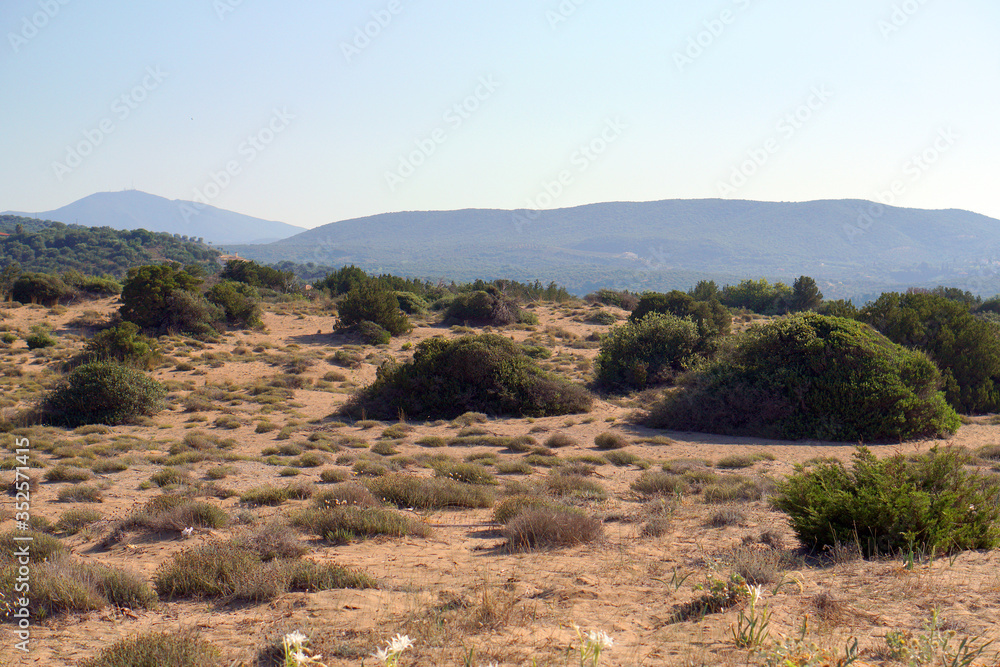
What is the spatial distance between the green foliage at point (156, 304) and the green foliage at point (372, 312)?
263 inches

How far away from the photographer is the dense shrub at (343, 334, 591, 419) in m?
18.0

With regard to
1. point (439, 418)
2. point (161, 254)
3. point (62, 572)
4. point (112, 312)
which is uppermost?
point (161, 254)

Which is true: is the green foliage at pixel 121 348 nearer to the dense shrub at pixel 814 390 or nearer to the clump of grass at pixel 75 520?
the clump of grass at pixel 75 520

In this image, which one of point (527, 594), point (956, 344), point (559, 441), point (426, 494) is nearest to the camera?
point (527, 594)

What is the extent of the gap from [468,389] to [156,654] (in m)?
14.6

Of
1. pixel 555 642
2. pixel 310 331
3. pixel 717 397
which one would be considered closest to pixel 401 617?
pixel 555 642

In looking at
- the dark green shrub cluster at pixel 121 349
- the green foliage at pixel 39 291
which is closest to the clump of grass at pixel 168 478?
the dark green shrub cluster at pixel 121 349

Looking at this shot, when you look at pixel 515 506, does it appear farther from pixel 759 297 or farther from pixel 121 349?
pixel 759 297

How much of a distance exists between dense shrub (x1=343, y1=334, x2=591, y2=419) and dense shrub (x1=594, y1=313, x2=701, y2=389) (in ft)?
8.92

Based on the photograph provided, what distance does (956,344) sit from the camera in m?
17.5

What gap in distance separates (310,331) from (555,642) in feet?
97.9

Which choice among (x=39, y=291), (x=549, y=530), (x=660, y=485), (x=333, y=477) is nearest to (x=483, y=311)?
(x=39, y=291)

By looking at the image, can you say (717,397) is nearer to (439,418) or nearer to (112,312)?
(439,418)

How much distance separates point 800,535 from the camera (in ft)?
20.5
